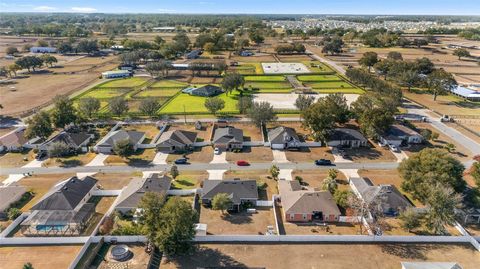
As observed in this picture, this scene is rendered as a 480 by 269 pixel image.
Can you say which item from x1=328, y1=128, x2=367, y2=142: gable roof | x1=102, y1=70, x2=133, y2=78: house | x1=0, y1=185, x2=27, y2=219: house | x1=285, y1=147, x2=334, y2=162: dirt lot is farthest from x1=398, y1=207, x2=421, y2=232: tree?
x1=102, y1=70, x2=133, y2=78: house

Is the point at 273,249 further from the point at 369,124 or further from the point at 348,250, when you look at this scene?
the point at 369,124

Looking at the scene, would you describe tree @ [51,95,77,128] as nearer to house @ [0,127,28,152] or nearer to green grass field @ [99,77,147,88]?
house @ [0,127,28,152]

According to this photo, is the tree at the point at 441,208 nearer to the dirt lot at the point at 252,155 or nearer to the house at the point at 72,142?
the dirt lot at the point at 252,155

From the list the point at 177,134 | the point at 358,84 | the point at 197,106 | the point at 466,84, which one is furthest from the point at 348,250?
the point at 466,84

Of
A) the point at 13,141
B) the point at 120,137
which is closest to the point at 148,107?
the point at 120,137

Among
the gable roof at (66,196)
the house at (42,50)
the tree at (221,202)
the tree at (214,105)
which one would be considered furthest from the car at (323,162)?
the house at (42,50)

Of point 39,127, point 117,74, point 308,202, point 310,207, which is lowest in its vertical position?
point 310,207

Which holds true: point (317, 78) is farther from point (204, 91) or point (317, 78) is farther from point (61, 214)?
point (61, 214)
